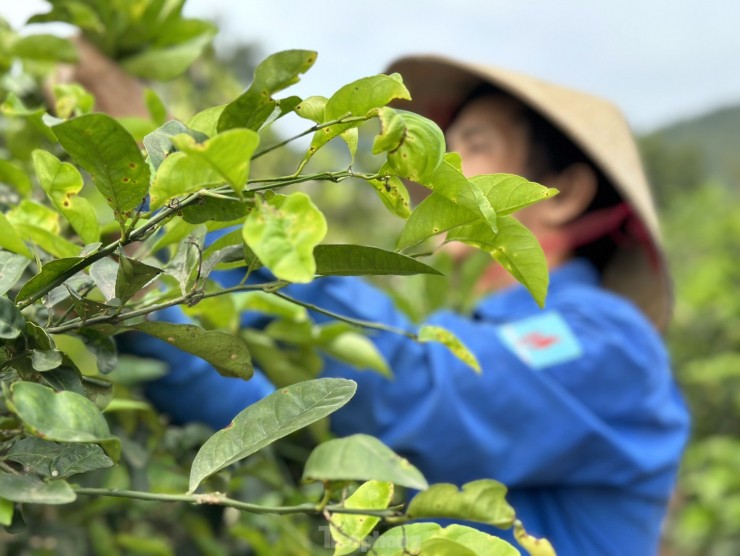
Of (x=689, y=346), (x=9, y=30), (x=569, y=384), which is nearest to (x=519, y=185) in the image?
(x=9, y=30)

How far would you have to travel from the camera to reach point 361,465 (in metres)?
0.33

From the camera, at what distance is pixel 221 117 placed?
1.27 ft

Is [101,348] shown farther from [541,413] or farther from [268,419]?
[541,413]

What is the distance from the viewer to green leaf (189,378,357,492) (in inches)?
15.9

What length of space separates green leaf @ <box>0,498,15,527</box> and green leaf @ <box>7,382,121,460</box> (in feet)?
0.03

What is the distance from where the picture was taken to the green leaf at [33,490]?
36cm

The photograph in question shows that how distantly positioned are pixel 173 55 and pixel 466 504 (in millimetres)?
739

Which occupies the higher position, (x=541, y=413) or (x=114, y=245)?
(x=114, y=245)

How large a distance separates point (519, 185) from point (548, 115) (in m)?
1.12

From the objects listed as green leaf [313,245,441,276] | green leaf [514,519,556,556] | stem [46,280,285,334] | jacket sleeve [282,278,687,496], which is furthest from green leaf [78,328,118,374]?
jacket sleeve [282,278,687,496]

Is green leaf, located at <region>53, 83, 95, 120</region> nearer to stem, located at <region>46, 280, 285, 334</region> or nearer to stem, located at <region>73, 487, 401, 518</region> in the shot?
stem, located at <region>46, 280, 285, 334</region>

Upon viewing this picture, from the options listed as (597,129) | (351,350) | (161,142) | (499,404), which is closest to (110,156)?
(161,142)

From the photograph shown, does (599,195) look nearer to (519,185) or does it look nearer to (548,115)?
(548,115)

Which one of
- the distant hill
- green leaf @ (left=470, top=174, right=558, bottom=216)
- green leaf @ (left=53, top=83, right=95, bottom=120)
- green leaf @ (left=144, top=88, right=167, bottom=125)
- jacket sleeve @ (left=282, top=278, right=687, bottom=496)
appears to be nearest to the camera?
green leaf @ (left=470, top=174, right=558, bottom=216)
